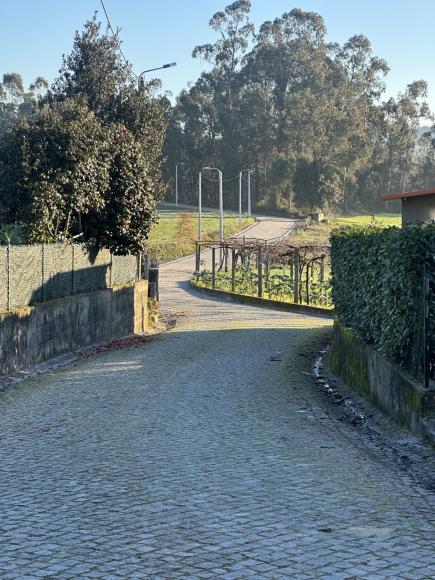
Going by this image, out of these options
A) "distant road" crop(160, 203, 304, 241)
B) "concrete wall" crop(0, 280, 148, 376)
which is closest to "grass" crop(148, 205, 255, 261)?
"distant road" crop(160, 203, 304, 241)

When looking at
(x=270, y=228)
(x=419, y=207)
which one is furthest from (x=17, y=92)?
(x=419, y=207)

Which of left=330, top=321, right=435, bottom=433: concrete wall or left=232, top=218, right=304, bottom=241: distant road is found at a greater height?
left=232, top=218, right=304, bottom=241: distant road

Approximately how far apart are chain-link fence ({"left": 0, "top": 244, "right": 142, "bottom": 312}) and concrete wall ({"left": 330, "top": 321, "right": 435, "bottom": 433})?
606cm

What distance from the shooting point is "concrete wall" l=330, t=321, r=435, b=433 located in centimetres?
1025

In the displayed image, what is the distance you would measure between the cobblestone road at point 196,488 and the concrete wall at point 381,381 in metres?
0.71

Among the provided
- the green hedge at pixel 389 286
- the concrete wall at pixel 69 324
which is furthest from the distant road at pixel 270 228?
the green hedge at pixel 389 286

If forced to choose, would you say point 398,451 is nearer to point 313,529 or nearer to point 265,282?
point 313,529

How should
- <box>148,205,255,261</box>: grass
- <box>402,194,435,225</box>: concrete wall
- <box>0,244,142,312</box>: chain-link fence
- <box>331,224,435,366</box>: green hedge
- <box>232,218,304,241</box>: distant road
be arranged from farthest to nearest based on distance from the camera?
<box>232,218,304,241</box>: distant road
<box>148,205,255,261</box>: grass
<box>402,194,435,225</box>: concrete wall
<box>0,244,142,312</box>: chain-link fence
<box>331,224,435,366</box>: green hedge

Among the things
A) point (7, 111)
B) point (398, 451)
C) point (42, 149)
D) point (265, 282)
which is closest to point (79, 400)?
point (398, 451)

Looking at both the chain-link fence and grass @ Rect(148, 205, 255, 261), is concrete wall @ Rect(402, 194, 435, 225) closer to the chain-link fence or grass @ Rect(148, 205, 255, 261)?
the chain-link fence

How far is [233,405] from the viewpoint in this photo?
12758 millimetres

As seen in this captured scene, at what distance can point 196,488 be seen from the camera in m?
7.79

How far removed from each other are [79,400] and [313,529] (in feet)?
23.6

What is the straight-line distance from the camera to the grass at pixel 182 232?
75.5m
